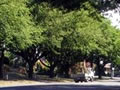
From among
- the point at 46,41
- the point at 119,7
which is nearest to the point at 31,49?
the point at 46,41

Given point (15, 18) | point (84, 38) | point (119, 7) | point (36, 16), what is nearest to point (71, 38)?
point (84, 38)

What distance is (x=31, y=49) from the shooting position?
58.9 m

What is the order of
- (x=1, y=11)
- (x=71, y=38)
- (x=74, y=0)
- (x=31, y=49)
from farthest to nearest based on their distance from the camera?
(x=31, y=49) → (x=71, y=38) → (x=1, y=11) → (x=74, y=0)

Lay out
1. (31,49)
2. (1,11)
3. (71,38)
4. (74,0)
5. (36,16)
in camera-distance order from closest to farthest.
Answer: (74,0)
(1,11)
(36,16)
(71,38)
(31,49)

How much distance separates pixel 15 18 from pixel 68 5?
21.0m

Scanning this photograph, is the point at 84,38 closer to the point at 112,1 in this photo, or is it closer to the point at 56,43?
the point at 56,43

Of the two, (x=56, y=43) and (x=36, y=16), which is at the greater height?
(x=36, y=16)

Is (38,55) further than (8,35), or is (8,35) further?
(38,55)

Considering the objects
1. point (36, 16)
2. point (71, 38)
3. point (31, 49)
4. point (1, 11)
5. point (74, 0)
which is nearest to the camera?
point (74, 0)

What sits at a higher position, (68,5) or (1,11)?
(1,11)

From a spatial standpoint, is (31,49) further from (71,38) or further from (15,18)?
(15,18)

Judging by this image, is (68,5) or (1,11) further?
(1,11)

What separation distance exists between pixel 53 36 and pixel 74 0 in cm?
2959

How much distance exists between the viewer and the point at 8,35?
142ft
